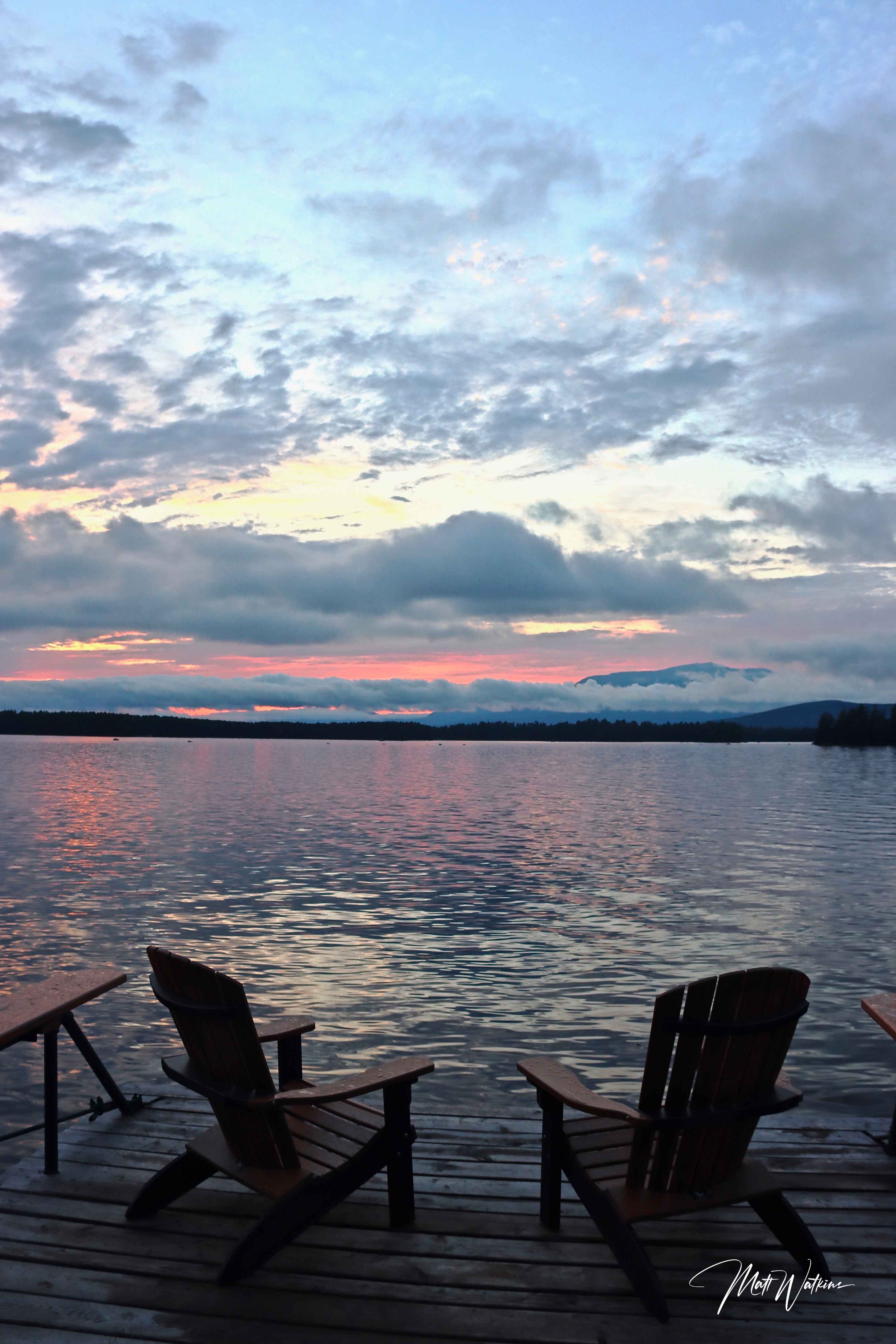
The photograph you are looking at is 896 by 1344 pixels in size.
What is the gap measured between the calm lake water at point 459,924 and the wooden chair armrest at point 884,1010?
375 centimetres

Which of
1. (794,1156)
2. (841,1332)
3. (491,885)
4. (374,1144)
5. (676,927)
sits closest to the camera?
(841,1332)

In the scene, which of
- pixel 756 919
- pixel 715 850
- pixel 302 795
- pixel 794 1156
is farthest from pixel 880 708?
pixel 794 1156

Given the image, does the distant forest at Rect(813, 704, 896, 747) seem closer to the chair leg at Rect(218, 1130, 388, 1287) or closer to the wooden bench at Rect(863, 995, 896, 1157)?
the wooden bench at Rect(863, 995, 896, 1157)

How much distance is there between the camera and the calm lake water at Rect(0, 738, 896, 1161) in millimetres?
10367

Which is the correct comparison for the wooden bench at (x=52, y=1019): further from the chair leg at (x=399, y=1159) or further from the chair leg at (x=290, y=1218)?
the chair leg at (x=399, y=1159)

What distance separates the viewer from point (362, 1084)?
4.48 m

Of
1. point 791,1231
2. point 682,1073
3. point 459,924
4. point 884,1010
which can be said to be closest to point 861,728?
point 459,924

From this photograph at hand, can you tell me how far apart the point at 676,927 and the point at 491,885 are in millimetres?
5981

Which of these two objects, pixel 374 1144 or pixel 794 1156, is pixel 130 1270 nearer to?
pixel 374 1144

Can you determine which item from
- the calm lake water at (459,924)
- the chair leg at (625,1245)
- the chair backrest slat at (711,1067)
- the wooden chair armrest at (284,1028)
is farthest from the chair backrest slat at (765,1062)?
the calm lake water at (459,924)

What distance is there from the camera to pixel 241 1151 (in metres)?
4.53

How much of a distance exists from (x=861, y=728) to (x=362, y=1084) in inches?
7450

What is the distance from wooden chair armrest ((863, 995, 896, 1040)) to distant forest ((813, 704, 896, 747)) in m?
174

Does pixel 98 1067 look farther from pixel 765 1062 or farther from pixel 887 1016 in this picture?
pixel 887 1016
